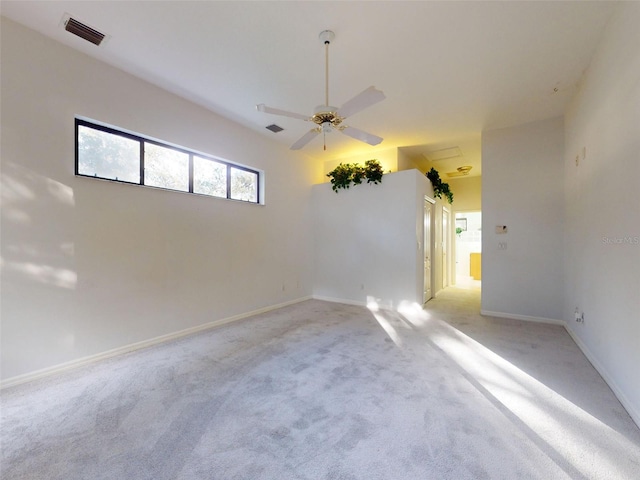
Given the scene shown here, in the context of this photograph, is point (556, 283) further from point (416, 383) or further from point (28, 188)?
point (28, 188)

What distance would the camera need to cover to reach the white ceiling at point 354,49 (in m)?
2.31

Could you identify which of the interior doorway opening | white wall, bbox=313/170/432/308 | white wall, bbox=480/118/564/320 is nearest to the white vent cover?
white wall, bbox=313/170/432/308

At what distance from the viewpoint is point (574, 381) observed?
2436 millimetres

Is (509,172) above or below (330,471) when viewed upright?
above

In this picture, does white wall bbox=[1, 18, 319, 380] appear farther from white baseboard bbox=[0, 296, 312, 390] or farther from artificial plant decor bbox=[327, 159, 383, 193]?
artificial plant decor bbox=[327, 159, 383, 193]

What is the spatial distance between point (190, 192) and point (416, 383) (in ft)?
12.0

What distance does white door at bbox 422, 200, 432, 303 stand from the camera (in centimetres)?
539

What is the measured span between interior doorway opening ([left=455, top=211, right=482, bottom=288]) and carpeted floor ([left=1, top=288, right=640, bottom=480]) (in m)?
6.56

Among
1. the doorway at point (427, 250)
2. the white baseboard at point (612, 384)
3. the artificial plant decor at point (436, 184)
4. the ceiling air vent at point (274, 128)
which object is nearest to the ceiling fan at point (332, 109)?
the ceiling air vent at point (274, 128)

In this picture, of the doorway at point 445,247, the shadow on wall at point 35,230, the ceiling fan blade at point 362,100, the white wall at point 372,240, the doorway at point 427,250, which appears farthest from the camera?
the doorway at point 445,247

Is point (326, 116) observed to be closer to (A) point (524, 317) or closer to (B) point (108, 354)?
(B) point (108, 354)

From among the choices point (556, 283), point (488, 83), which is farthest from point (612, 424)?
point (488, 83)

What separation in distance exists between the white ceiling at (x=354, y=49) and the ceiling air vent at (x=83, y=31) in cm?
7

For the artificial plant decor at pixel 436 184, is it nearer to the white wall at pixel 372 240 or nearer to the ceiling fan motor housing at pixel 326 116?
the white wall at pixel 372 240
